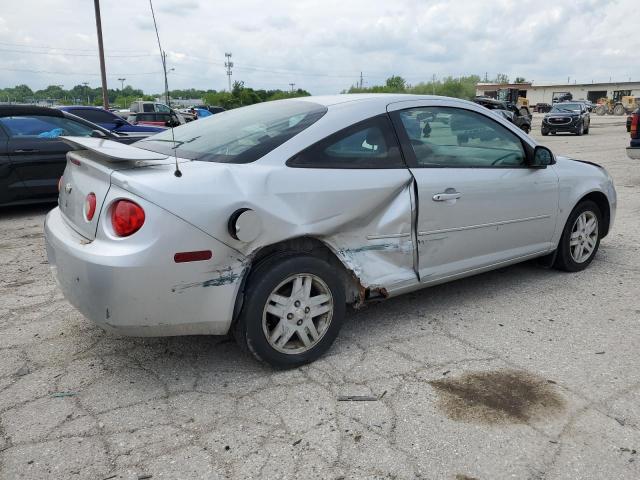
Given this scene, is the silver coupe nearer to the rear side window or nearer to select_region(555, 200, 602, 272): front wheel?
the rear side window

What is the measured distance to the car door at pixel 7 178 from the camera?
703 cm

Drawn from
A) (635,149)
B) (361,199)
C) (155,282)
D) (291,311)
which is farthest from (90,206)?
(635,149)

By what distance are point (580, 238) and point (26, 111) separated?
7075 mm

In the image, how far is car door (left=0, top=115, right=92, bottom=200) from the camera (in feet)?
23.5

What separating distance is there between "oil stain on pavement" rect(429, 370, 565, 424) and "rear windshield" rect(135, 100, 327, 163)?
1.65 meters

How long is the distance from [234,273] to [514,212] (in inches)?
90.6

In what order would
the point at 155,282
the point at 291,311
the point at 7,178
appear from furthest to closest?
the point at 7,178 < the point at 291,311 < the point at 155,282

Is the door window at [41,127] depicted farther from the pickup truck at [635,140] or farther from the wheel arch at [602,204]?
the pickup truck at [635,140]

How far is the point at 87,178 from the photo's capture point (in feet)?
9.91

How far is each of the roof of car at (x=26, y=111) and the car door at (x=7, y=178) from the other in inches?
11.2

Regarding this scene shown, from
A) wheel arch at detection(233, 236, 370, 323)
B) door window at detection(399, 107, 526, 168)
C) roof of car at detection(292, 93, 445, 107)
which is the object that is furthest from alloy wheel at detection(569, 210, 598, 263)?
wheel arch at detection(233, 236, 370, 323)

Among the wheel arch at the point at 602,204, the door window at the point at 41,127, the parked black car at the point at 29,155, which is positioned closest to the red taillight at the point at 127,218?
the wheel arch at the point at 602,204

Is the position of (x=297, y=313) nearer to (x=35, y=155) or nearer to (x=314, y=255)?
(x=314, y=255)

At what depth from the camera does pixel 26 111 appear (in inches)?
293
